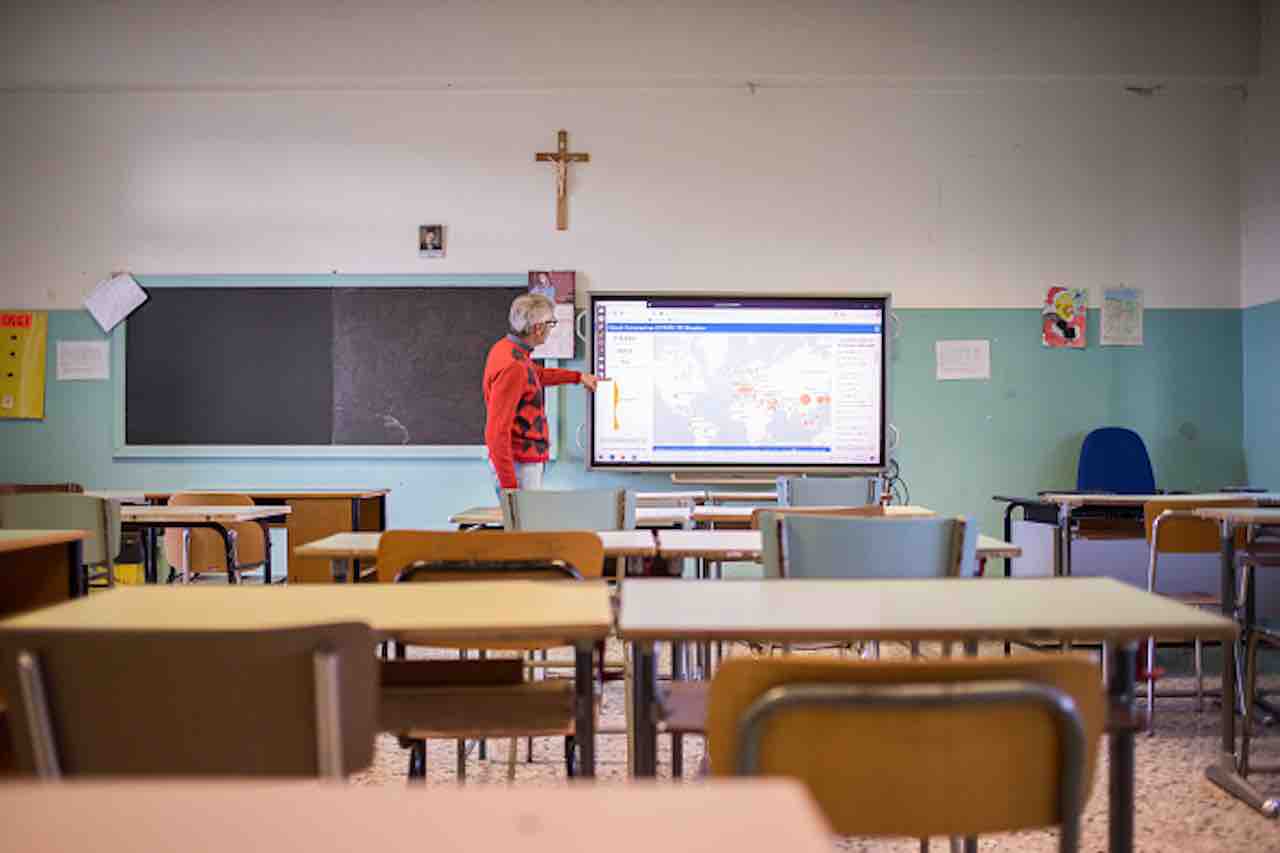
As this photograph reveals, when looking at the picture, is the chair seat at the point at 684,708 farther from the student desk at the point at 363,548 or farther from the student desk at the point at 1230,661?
the student desk at the point at 1230,661

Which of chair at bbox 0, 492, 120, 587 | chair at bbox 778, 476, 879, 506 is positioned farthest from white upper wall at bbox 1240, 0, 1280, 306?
chair at bbox 0, 492, 120, 587

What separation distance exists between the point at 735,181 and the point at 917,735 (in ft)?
16.6

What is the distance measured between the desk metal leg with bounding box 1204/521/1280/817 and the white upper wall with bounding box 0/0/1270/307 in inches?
119

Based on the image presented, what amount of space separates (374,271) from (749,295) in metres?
2.10

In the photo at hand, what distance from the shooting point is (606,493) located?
320 cm

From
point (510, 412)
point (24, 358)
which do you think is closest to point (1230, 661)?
point (510, 412)

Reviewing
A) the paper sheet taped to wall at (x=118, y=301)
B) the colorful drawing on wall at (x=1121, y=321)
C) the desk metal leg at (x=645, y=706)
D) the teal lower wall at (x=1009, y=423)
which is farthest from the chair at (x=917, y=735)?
the paper sheet taped to wall at (x=118, y=301)

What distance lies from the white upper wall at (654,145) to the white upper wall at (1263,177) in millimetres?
83

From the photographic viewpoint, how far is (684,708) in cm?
178

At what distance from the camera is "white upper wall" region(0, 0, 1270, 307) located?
5.78 m

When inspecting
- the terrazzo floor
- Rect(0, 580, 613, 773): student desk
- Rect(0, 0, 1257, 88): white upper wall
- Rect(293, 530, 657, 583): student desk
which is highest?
Rect(0, 0, 1257, 88): white upper wall

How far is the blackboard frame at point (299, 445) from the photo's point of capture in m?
5.75

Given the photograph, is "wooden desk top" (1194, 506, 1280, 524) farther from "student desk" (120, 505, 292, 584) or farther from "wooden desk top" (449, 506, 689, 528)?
"student desk" (120, 505, 292, 584)

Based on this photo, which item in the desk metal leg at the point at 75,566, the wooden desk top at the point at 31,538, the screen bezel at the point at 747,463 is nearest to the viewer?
the wooden desk top at the point at 31,538
